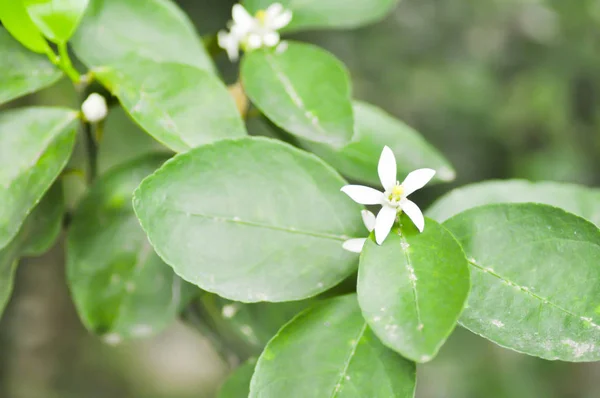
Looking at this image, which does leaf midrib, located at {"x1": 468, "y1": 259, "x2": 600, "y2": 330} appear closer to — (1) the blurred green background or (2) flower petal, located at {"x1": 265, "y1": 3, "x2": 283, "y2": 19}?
(2) flower petal, located at {"x1": 265, "y1": 3, "x2": 283, "y2": 19}

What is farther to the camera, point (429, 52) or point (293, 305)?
point (429, 52)

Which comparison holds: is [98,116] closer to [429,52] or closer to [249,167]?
[249,167]

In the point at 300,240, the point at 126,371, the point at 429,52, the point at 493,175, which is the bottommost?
the point at 126,371

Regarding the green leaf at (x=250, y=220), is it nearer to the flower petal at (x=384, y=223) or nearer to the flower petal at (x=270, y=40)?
the flower petal at (x=384, y=223)

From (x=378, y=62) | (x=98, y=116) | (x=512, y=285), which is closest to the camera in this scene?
(x=512, y=285)

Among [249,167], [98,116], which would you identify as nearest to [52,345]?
[98,116]

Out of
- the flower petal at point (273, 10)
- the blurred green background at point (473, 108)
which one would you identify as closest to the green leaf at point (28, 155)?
the flower petal at point (273, 10)

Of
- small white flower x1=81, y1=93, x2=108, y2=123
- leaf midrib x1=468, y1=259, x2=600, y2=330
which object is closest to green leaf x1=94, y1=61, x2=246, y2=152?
small white flower x1=81, y1=93, x2=108, y2=123

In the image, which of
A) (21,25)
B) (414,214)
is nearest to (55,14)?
(21,25)
